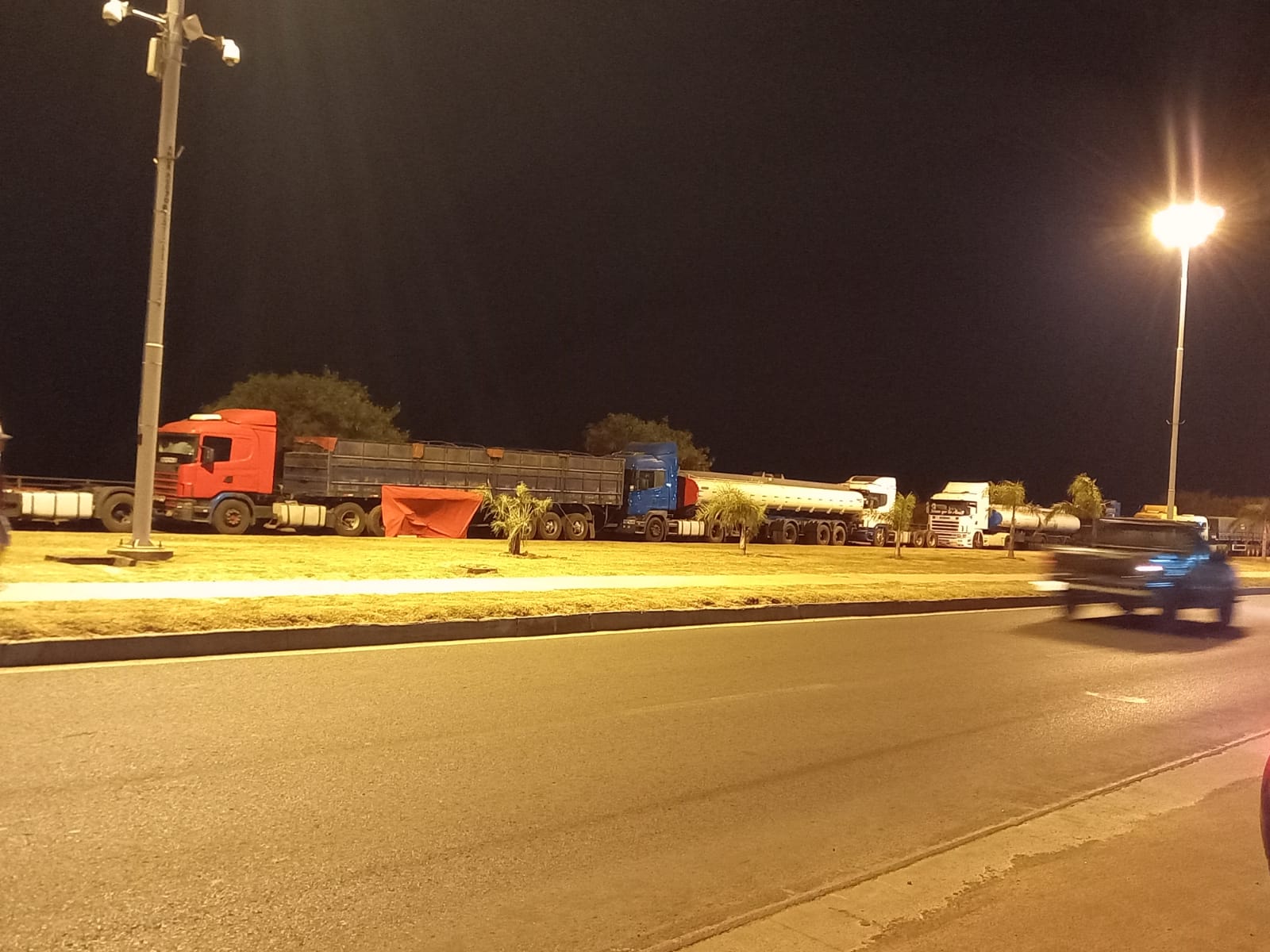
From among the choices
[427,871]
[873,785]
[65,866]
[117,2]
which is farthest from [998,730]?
[117,2]

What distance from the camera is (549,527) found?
34656 mm

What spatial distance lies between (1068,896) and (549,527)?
3011cm

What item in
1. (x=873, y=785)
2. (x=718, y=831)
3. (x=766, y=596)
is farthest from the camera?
(x=766, y=596)

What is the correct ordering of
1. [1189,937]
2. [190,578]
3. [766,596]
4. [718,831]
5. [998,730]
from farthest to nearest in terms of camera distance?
[766,596]
[190,578]
[998,730]
[718,831]
[1189,937]

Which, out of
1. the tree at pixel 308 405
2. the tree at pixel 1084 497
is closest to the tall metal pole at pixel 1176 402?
the tree at pixel 1084 497

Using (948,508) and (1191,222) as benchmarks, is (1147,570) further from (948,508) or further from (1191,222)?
(948,508)

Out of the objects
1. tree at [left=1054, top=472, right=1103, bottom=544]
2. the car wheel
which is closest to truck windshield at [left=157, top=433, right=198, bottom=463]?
the car wheel

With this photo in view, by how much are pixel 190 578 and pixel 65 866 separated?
11.1 metres

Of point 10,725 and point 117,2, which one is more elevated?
point 117,2

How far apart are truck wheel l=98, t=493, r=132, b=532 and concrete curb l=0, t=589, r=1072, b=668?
17.9 m

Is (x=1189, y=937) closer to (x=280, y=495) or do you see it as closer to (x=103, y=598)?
(x=103, y=598)

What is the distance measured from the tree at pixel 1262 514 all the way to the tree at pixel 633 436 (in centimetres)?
3166

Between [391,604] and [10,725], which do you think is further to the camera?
[391,604]

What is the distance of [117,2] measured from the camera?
15.6 meters
